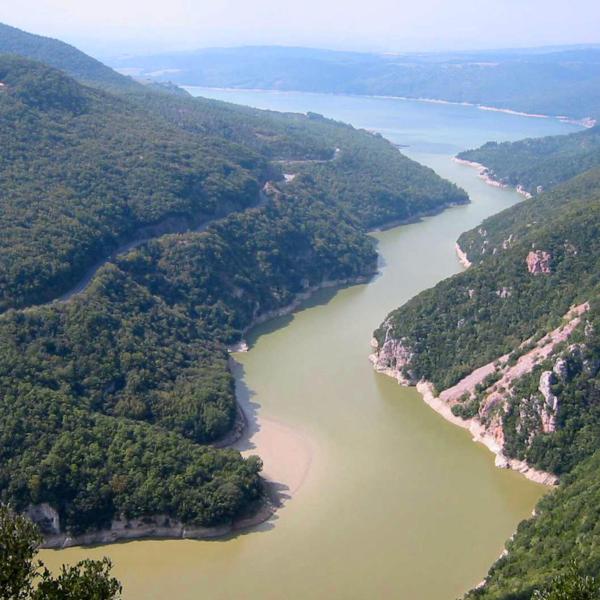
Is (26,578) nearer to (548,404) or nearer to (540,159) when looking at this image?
(548,404)

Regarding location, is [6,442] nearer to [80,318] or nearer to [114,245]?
[80,318]

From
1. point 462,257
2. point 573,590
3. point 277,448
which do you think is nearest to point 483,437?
point 277,448

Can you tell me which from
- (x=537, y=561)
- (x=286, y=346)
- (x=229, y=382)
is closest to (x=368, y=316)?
(x=286, y=346)

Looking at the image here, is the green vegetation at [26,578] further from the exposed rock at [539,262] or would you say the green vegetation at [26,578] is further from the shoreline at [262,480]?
the exposed rock at [539,262]

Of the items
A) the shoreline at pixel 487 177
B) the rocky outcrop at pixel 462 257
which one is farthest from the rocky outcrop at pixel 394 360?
the shoreline at pixel 487 177

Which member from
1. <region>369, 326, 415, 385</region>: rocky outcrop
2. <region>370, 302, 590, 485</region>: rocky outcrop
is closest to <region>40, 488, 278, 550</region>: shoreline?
<region>370, 302, 590, 485</region>: rocky outcrop
